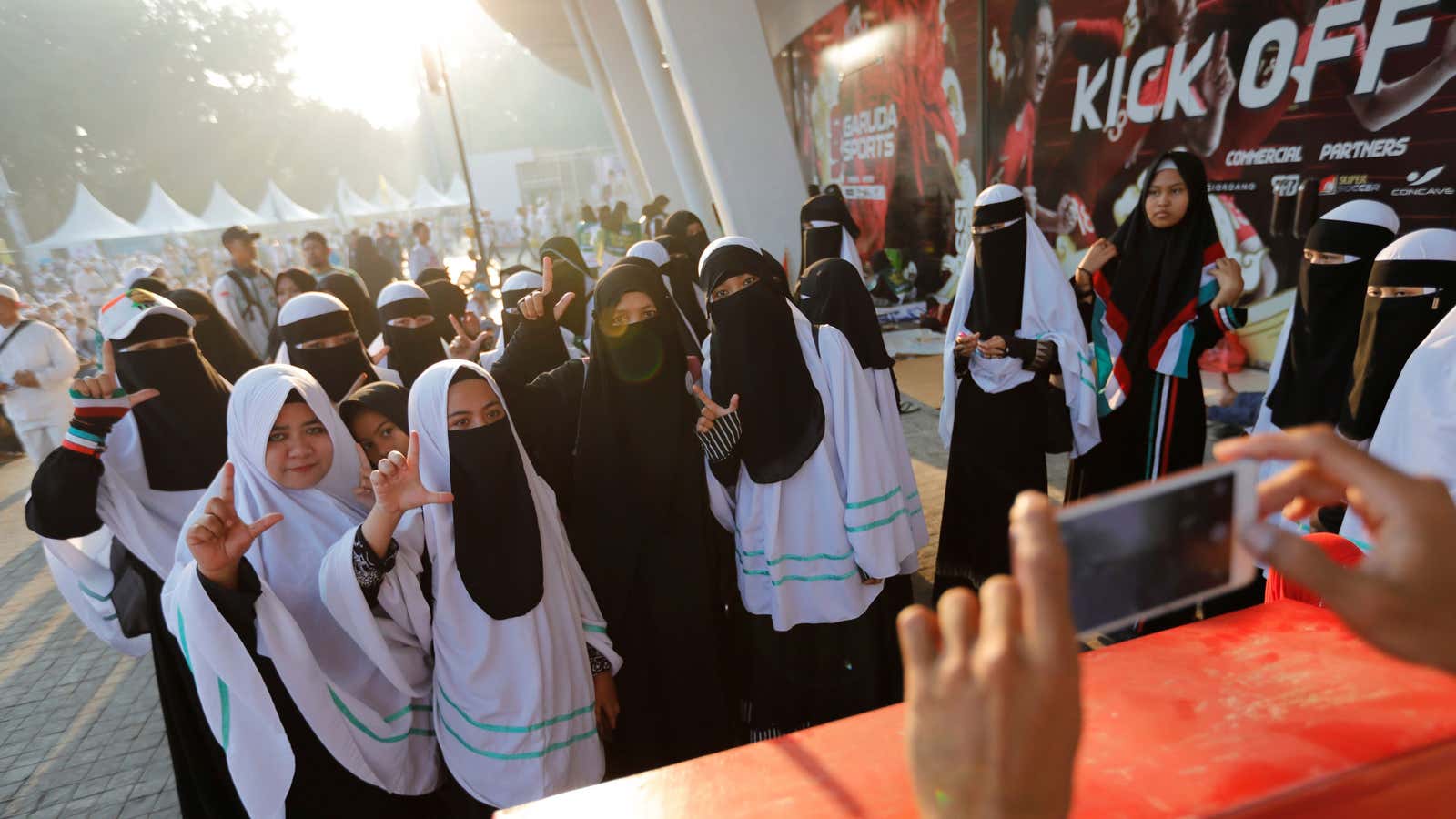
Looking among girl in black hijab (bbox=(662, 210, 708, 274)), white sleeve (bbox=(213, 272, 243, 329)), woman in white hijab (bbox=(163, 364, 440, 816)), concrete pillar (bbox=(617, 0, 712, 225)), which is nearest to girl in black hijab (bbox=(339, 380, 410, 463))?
woman in white hijab (bbox=(163, 364, 440, 816))

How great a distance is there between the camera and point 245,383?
211 centimetres

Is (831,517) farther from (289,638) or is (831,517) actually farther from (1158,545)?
(1158,545)

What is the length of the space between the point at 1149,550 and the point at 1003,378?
2.61 meters

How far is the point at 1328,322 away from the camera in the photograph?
263cm

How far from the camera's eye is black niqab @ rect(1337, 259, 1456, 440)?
7.22 ft

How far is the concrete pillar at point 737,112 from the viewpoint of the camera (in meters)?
8.82

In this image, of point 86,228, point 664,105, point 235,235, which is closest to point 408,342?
point 235,235

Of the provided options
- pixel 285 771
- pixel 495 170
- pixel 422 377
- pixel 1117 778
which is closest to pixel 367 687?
pixel 285 771

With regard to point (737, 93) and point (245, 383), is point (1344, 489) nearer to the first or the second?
point (245, 383)

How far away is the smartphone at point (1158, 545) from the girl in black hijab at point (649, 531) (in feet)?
6.19

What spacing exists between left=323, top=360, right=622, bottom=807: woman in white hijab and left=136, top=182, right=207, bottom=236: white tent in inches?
800

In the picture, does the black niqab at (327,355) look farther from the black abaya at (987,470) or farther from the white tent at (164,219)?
the white tent at (164,219)

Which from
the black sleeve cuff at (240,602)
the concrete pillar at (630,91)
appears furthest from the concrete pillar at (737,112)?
the black sleeve cuff at (240,602)

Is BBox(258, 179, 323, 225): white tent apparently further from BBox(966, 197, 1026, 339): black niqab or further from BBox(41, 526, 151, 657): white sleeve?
BBox(966, 197, 1026, 339): black niqab
